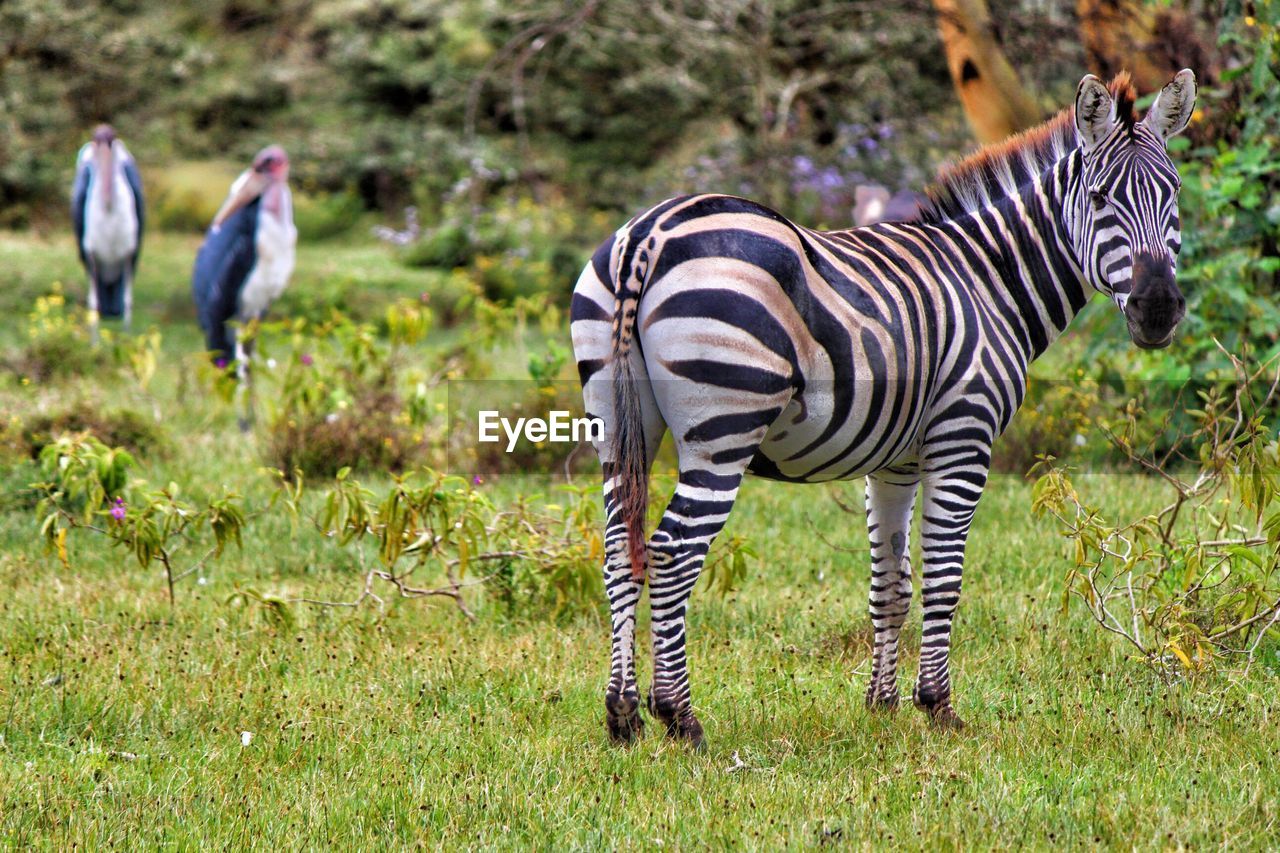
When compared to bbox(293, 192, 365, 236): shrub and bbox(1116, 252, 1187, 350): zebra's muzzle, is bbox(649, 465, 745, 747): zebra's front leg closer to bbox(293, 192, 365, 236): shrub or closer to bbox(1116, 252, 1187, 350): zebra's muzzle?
bbox(1116, 252, 1187, 350): zebra's muzzle

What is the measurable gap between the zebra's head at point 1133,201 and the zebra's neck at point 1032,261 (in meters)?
0.13

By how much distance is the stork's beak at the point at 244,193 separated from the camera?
10.3 meters

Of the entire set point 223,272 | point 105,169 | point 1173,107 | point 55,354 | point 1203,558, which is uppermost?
point 1173,107

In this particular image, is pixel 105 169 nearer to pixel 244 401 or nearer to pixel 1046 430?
pixel 244 401

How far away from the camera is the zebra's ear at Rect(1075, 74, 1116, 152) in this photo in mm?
3955

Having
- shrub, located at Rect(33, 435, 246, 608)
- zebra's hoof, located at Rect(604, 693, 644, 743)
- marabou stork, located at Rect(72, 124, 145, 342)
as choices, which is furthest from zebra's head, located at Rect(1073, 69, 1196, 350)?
marabou stork, located at Rect(72, 124, 145, 342)

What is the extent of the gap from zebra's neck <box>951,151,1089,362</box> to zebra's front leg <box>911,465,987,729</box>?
557mm

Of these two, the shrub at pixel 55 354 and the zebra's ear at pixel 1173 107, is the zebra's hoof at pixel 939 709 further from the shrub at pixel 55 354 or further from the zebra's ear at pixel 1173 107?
the shrub at pixel 55 354

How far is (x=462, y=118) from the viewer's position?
69.8ft

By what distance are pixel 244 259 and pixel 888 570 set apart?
710 centimetres

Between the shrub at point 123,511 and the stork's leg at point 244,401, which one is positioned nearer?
the shrub at point 123,511

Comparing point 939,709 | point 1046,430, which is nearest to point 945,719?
point 939,709

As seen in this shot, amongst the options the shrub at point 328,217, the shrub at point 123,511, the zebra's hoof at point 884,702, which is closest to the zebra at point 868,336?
the zebra's hoof at point 884,702

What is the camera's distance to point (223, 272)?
32.8 feet
